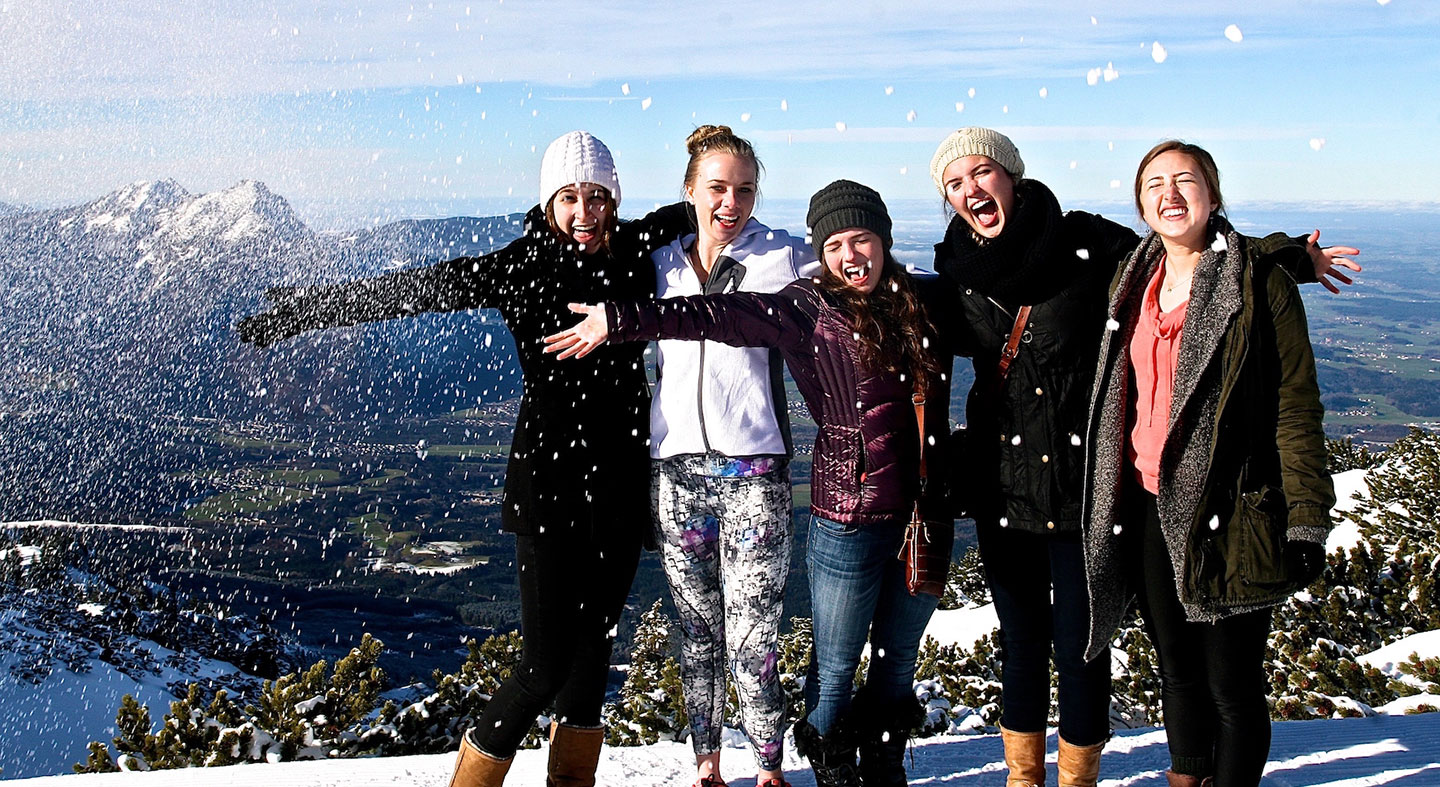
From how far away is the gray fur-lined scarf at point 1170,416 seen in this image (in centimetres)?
265

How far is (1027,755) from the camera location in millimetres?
3281

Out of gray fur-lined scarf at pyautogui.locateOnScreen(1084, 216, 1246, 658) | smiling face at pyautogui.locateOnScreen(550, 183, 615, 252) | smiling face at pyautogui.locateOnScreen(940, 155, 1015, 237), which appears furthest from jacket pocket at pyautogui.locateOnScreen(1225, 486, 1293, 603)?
smiling face at pyautogui.locateOnScreen(550, 183, 615, 252)

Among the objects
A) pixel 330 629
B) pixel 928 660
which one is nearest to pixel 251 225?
pixel 330 629

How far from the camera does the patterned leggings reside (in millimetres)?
3105

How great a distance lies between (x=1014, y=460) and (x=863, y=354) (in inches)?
22.8

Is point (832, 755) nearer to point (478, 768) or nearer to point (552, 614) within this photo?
point (552, 614)

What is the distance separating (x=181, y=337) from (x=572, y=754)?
178 metres

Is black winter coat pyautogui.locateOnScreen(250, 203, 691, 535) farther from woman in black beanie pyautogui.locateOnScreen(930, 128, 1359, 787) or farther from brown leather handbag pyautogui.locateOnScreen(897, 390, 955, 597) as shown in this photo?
woman in black beanie pyautogui.locateOnScreen(930, 128, 1359, 787)

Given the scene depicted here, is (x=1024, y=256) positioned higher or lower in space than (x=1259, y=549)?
higher

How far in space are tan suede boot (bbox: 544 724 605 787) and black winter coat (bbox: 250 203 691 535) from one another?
78 cm

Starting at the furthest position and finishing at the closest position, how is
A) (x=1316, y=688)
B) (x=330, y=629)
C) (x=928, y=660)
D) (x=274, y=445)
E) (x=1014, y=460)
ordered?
(x=274, y=445) → (x=330, y=629) → (x=928, y=660) → (x=1316, y=688) → (x=1014, y=460)

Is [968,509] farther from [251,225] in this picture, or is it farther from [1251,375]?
[251,225]

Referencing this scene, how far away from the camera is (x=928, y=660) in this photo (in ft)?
27.9

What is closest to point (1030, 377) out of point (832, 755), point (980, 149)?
point (980, 149)
